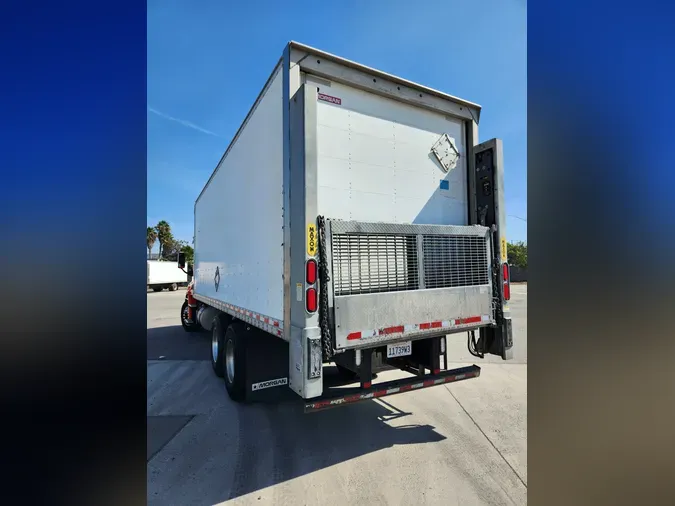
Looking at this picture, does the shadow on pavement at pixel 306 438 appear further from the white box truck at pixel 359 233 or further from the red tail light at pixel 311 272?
the red tail light at pixel 311 272

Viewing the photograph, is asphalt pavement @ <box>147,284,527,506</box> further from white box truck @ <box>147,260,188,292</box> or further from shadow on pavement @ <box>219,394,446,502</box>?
white box truck @ <box>147,260,188,292</box>

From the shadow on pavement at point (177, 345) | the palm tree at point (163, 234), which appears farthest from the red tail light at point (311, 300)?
the palm tree at point (163, 234)

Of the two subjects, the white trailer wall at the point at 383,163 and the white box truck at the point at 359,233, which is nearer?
the white box truck at the point at 359,233

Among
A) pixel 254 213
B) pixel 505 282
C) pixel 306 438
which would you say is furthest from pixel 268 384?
pixel 505 282

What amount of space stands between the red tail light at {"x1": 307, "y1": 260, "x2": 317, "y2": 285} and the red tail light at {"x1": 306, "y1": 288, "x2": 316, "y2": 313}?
0.24ft

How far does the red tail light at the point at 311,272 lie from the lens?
10.2 feet

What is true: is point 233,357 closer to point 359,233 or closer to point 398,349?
point 398,349

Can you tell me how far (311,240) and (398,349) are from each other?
159cm

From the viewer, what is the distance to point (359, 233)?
342cm

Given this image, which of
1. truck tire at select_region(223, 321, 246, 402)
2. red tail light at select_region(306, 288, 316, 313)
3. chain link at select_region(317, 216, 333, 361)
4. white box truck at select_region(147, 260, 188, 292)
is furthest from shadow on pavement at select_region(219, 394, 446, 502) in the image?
white box truck at select_region(147, 260, 188, 292)

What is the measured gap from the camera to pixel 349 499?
2.90m

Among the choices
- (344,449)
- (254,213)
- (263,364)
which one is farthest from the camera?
(263,364)
